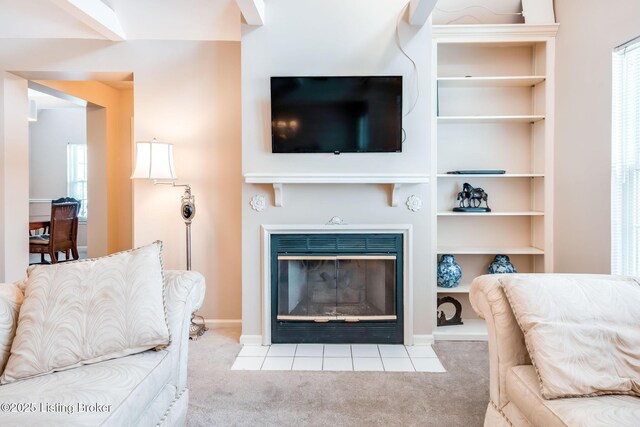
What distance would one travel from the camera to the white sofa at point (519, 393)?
4.02ft

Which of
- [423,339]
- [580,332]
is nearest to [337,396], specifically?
[423,339]

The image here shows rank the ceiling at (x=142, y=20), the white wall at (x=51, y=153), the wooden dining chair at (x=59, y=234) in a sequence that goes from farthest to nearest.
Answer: the white wall at (x=51, y=153)
the wooden dining chair at (x=59, y=234)
the ceiling at (x=142, y=20)

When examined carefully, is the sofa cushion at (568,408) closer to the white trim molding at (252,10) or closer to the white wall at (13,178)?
the white trim molding at (252,10)

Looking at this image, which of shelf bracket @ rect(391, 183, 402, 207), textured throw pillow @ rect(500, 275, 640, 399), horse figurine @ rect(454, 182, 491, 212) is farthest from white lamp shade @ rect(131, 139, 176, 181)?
textured throw pillow @ rect(500, 275, 640, 399)

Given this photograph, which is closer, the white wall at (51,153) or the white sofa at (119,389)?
the white sofa at (119,389)

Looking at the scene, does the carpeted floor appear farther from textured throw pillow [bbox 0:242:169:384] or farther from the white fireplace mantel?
the white fireplace mantel

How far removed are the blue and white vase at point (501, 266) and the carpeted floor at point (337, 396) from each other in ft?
2.50

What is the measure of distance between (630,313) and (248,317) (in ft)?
7.85

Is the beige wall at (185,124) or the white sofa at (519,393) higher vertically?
the beige wall at (185,124)

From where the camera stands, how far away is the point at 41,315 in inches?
59.2

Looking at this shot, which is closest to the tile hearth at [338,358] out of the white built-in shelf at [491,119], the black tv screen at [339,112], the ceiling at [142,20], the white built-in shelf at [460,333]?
the white built-in shelf at [460,333]

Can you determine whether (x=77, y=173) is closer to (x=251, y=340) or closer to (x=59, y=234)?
(x=59, y=234)

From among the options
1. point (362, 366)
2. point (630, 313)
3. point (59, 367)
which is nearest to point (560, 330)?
point (630, 313)

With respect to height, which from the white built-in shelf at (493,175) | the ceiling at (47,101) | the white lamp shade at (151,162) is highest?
the ceiling at (47,101)
